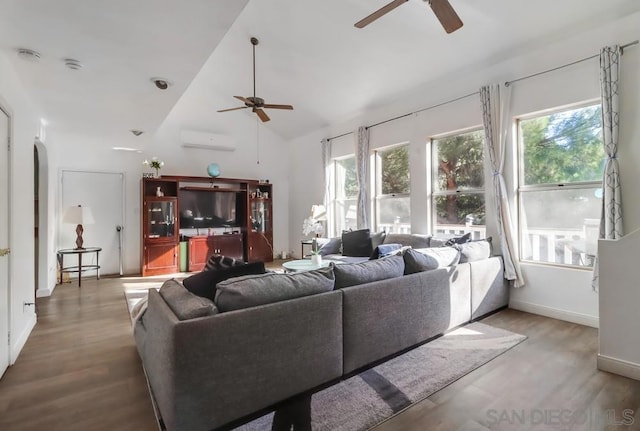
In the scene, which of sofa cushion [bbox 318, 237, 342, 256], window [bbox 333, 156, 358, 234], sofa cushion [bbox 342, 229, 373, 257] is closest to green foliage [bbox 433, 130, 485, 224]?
sofa cushion [bbox 342, 229, 373, 257]

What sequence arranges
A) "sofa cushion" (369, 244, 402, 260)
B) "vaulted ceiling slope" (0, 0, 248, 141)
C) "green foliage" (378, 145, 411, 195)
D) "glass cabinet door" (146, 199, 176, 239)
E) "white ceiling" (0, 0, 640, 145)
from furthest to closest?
1. "glass cabinet door" (146, 199, 176, 239)
2. "green foliage" (378, 145, 411, 195)
3. "sofa cushion" (369, 244, 402, 260)
4. "white ceiling" (0, 0, 640, 145)
5. "vaulted ceiling slope" (0, 0, 248, 141)

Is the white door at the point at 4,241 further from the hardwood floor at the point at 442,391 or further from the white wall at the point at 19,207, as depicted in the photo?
the hardwood floor at the point at 442,391

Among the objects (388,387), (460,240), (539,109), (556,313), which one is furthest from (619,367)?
(539,109)

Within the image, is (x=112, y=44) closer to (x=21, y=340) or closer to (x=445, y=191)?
(x=21, y=340)

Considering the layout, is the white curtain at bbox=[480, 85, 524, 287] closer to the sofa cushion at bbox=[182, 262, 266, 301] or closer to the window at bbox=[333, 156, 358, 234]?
the window at bbox=[333, 156, 358, 234]

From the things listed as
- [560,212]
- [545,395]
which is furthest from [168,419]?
[560,212]

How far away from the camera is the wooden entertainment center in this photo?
19.8 ft

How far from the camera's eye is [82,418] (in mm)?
1884

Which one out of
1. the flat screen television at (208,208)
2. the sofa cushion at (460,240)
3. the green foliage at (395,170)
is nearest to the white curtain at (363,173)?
the green foliage at (395,170)

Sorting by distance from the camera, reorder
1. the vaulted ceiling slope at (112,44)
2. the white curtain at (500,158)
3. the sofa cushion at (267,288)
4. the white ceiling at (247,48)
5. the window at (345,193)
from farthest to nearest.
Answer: the window at (345,193), the white curtain at (500,158), the white ceiling at (247,48), the vaulted ceiling slope at (112,44), the sofa cushion at (267,288)

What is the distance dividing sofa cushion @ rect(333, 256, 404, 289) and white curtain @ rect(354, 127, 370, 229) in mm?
3099

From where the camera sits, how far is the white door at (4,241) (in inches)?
95.3

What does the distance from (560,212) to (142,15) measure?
14.2 feet

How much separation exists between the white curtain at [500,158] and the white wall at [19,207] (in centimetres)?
481
